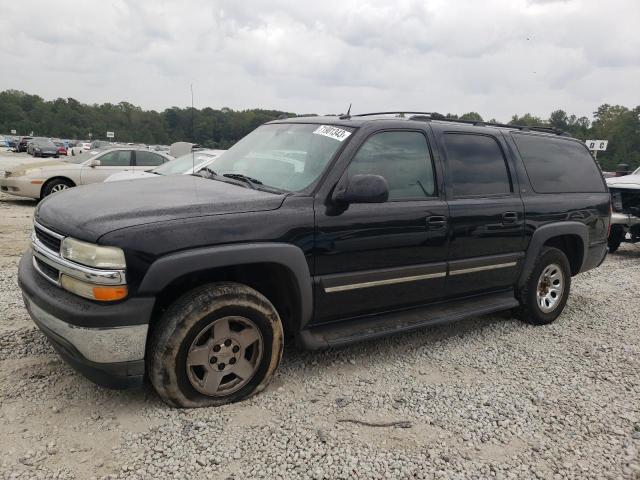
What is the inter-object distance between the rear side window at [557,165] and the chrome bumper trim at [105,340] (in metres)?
3.56

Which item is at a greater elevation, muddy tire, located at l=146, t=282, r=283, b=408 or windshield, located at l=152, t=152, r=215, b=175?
windshield, located at l=152, t=152, r=215, b=175

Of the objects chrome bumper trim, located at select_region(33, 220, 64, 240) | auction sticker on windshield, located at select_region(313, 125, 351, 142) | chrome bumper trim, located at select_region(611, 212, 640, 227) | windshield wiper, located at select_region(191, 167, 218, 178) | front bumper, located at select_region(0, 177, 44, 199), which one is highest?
auction sticker on windshield, located at select_region(313, 125, 351, 142)

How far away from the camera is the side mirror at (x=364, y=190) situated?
3104mm

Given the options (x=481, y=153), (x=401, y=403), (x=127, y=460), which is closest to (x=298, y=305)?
(x=401, y=403)

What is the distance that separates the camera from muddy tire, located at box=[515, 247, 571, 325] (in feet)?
15.2

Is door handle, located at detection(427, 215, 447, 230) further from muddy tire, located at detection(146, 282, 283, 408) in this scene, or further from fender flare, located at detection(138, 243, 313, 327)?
muddy tire, located at detection(146, 282, 283, 408)

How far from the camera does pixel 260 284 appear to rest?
3254 mm

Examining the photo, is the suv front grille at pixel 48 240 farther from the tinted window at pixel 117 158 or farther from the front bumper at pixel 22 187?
the tinted window at pixel 117 158

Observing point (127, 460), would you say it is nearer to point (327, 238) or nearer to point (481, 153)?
point (327, 238)

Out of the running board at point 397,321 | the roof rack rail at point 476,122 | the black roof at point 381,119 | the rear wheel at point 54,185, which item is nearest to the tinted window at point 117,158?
the rear wheel at point 54,185

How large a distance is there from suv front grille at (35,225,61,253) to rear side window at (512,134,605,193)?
3.80 metres

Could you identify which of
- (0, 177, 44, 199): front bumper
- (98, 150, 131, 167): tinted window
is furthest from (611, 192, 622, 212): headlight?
(0, 177, 44, 199): front bumper

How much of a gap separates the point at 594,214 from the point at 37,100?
118 metres

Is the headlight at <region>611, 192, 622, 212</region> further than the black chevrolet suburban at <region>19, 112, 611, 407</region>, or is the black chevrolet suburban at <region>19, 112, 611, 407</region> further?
the headlight at <region>611, 192, 622, 212</region>
